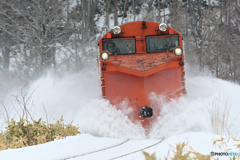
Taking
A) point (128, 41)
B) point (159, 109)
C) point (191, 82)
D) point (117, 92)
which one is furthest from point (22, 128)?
point (191, 82)

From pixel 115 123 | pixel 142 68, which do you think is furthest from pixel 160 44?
pixel 115 123

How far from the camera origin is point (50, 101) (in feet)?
35.3

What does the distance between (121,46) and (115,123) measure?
257 cm

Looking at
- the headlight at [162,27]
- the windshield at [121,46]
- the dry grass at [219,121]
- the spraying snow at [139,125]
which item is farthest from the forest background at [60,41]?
the dry grass at [219,121]

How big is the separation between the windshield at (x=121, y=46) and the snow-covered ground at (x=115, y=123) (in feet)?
5.10

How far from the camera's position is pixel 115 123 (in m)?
7.42

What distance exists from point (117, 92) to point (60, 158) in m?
3.35

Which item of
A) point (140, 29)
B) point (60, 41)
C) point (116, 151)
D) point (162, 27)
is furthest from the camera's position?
point (60, 41)

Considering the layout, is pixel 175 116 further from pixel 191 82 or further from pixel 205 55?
pixel 205 55

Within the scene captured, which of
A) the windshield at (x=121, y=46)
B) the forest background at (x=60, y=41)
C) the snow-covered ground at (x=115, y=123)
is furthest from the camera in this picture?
the forest background at (x=60, y=41)

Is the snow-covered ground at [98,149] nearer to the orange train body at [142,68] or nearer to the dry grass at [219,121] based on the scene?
the dry grass at [219,121]

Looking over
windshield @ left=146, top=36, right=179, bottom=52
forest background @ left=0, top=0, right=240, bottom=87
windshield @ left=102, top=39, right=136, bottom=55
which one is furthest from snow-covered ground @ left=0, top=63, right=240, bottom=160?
forest background @ left=0, top=0, right=240, bottom=87

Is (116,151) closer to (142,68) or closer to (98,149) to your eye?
(98,149)

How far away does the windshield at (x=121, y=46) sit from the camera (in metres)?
8.99
